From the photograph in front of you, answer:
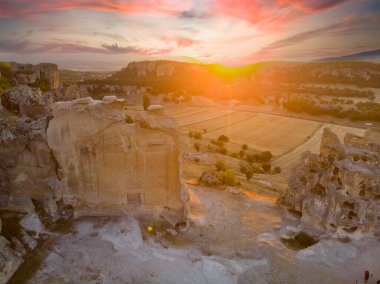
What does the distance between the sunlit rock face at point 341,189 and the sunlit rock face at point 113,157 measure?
27.3ft

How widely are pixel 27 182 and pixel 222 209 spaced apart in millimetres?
12196

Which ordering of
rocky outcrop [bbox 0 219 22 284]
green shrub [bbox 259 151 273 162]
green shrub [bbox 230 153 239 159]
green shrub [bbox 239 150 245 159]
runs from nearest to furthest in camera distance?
rocky outcrop [bbox 0 219 22 284] → green shrub [bbox 230 153 239 159] → green shrub [bbox 259 151 273 162] → green shrub [bbox 239 150 245 159]

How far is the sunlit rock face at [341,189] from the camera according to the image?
16.2 meters

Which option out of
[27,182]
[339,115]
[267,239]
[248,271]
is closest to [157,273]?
[248,271]

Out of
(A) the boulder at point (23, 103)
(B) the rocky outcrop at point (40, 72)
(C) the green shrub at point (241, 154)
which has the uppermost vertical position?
(B) the rocky outcrop at point (40, 72)

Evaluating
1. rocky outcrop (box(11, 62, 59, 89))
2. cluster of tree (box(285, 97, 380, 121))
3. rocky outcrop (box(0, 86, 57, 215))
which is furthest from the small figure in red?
cluster of tree (box(285, 97, 380, 121))

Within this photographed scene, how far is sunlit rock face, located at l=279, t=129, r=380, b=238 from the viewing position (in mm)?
16203

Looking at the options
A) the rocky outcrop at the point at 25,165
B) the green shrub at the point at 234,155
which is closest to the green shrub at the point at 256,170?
the green shrub at the point at 234,155

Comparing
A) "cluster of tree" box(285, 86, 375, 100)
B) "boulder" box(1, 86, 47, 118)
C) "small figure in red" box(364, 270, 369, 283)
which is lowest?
"small figure in red" box(364, 270, 369, 283)

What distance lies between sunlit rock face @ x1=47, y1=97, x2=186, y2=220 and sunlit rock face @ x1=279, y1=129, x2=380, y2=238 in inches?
328

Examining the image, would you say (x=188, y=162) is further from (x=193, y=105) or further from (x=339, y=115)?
(x=193, y=105)

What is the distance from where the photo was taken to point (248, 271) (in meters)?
13.8

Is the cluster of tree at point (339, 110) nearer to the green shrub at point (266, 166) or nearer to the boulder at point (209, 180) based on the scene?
the green shrub at point (266, 166)

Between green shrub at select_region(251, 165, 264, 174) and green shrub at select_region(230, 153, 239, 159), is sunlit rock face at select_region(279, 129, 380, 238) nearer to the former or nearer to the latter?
green shrub at select_region(251, 165, 264, 174)
